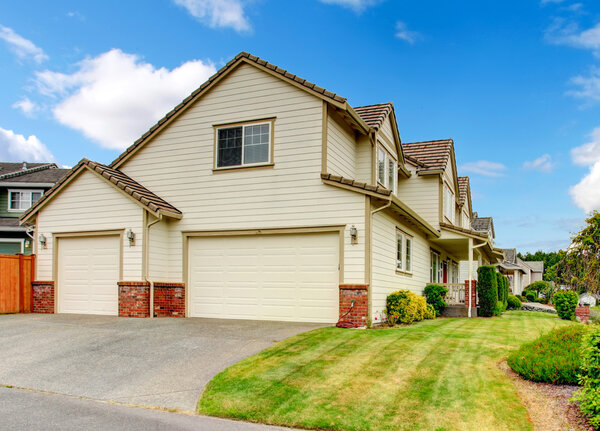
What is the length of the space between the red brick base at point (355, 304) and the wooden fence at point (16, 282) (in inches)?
420

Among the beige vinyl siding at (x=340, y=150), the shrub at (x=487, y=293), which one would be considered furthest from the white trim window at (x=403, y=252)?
the shrub at (x=487, y=293)

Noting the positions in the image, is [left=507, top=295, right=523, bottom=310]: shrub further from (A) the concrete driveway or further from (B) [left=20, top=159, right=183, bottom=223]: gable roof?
(B) [left=20, top=159, right=183, bottom=223]: gable roof

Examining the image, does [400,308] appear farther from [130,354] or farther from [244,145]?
[130,354]

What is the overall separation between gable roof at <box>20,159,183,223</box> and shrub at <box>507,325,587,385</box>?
34.0 ft

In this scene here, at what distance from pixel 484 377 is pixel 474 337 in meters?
3.89

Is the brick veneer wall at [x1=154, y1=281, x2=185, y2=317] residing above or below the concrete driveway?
above

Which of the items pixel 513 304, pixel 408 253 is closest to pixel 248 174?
pixel 408 253

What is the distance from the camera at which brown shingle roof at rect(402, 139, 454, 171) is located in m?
22.2

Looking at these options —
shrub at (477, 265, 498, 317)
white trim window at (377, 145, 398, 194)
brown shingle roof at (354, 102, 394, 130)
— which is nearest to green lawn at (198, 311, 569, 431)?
white trim window at (377, 145, 398, 194)

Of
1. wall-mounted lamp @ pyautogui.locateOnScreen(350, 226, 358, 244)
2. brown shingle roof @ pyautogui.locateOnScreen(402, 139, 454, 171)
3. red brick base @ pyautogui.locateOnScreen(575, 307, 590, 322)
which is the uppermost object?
brown shingle roof @ pyautogui.locateOnScreen(402, 139, 454, 171)

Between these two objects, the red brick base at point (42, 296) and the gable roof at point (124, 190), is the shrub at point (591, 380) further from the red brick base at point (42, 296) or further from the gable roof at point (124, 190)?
the red brick base at point (42, 296)

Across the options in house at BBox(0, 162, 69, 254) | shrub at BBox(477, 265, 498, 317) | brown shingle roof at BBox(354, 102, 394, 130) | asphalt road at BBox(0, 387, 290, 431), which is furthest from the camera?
house at BBox(0, 162, 69, 254)

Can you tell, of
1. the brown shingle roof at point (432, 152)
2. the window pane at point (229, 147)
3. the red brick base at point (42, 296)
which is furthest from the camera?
the brown shingle roof at point (432, 152)

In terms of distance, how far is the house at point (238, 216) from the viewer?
14156mm
